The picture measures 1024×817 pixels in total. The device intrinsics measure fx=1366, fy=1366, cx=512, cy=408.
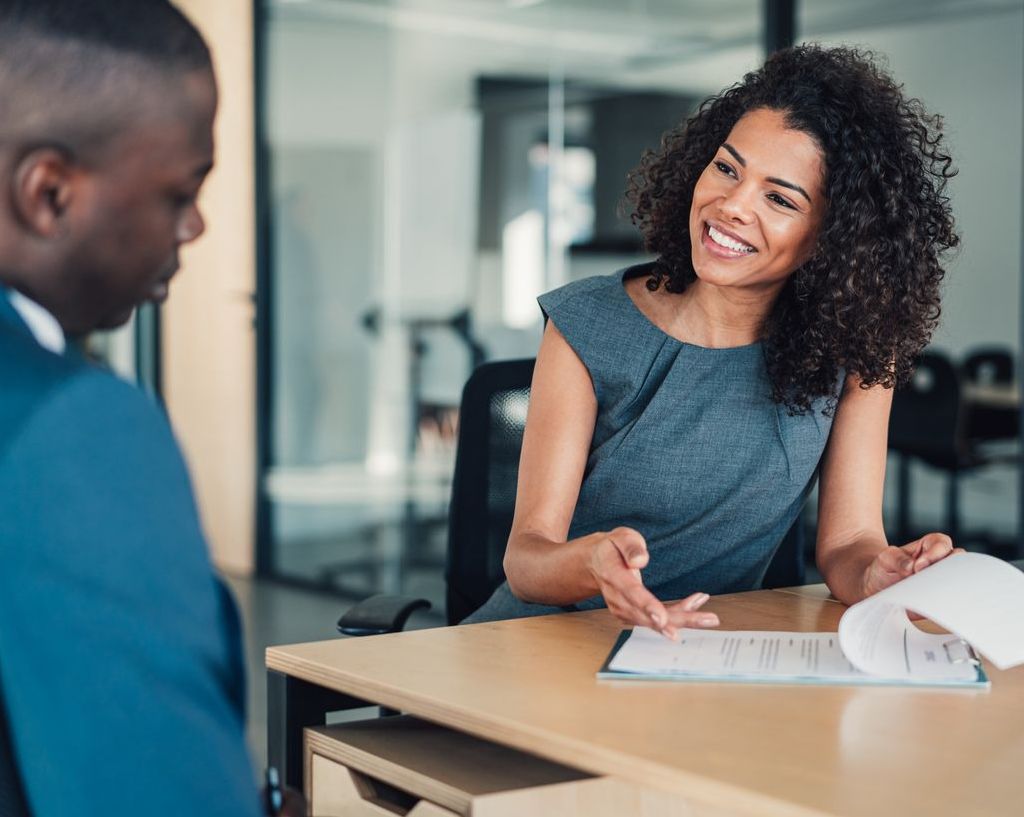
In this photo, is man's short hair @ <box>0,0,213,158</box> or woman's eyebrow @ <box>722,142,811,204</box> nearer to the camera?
man's short hair @ <box>0,0,213,158</box>

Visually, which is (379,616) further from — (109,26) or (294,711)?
(109,26)

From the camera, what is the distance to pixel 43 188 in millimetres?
729

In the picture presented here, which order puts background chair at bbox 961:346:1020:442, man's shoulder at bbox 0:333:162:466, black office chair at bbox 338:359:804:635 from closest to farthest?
man's shoulder at bbox 0:333:162:466 → black office chair at bbox 338:359:804:635 → background chair at bbox 961:346:1020:442

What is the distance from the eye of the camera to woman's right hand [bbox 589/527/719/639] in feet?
4.41

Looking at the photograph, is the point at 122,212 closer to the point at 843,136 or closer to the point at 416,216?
the point at 843,136

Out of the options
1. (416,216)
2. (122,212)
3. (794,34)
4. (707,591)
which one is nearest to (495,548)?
(707,591)

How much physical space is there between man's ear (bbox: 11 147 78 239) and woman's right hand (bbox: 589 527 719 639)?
2.50 ft

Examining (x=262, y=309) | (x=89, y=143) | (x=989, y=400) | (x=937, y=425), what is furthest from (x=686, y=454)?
(x=262, y=309)

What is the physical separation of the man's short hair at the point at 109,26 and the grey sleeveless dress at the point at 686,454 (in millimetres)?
1117

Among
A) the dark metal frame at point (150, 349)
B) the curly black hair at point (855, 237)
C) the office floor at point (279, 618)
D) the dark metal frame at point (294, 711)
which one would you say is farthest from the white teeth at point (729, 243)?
the dark metal frame at point (150, 349)

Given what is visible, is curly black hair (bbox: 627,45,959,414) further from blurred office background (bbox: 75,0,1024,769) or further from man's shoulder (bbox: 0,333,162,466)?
blurred office background (bbox: 75,0,1024,769)

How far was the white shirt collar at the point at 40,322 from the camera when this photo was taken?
28.8 inches

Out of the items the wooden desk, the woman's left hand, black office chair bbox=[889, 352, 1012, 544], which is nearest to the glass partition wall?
black office chair bbox=[889, 352, 1012, 544]

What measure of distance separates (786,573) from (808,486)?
20 cm
